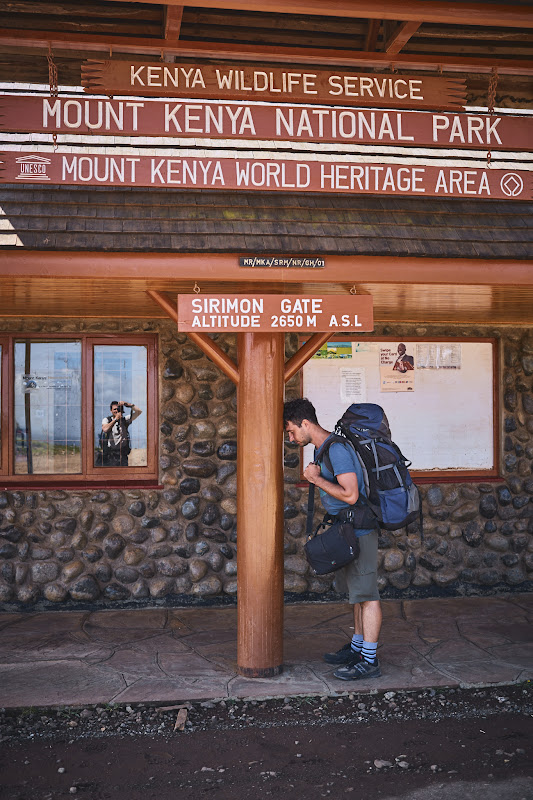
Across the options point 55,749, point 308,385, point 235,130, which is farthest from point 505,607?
point 235,130

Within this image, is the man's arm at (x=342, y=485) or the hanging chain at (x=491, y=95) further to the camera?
the hanging chain at (x=491, y=95)

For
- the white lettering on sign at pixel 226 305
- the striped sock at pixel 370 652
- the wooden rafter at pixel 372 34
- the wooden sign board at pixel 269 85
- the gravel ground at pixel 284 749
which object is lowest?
the gravel ground at pixel 284 749

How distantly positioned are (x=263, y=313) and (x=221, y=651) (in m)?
2.78

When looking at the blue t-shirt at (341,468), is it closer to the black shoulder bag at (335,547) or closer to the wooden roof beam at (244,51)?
the black shoulder bag at (335,547)

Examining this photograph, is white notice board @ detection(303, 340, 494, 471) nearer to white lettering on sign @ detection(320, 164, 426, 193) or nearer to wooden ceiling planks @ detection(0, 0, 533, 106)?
wooden ceiling planks @ detection(0, 0, 533, 106)

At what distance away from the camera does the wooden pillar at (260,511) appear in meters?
5.34

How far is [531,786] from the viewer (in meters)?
3.91

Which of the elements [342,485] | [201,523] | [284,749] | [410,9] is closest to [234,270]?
[342,485]

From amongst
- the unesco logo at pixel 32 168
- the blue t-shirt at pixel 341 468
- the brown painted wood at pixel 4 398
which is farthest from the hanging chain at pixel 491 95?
the brown painted wood at pixel 4 398

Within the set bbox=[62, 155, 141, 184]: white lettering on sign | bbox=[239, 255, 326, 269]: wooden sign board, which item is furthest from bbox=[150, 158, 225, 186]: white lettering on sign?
bbox=[239, 255, 326, 269]: wooden sign board

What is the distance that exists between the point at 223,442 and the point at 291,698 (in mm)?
2960

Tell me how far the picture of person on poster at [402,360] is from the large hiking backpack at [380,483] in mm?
2611

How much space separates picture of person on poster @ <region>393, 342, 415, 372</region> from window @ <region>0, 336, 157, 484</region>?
8.27ft

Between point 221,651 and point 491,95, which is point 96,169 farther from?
point 221,651
